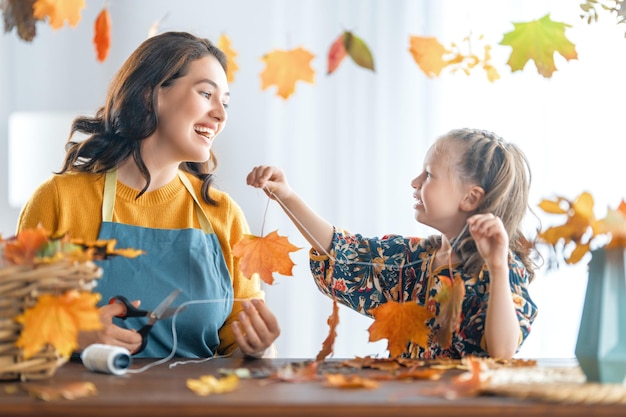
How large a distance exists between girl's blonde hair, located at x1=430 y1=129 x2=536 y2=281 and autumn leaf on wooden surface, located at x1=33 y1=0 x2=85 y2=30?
2.68 ft

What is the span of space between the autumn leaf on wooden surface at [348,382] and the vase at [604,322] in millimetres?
289

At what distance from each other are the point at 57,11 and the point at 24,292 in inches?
29.8

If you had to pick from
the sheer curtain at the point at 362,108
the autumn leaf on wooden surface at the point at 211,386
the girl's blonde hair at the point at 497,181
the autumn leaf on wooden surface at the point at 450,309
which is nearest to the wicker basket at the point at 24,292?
the autumn leaf on wooden surface at the point at 211,386

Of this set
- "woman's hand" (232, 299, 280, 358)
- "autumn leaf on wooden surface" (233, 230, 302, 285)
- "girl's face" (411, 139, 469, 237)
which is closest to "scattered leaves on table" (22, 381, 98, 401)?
"woman's hand" (232, 299, 280, 358)

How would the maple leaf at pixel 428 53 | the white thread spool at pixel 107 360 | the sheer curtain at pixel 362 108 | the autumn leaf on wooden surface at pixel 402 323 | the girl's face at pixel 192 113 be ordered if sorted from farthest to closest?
1. the sheer curtain at pixel 362 108
2. the maple leaf at pixel 428 53
3. the girl's face at pixel 192 113
4. the autumn leaf on wooden surface at pixel 402 323
5. the white thread spool at pixel 107 360

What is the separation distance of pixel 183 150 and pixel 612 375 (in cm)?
106

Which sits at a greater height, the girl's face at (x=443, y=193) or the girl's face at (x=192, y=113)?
the girl's face at (x=192, y=113)

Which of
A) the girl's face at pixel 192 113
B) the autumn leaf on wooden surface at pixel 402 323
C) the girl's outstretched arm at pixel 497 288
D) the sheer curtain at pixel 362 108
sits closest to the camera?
the girl's outstretched arm at pixel 497 288

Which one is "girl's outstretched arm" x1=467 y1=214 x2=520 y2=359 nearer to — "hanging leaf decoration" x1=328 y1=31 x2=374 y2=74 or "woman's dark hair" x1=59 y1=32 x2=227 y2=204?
"hanging leaf decoration" x1=328 y1=31 x2=374 y2=74

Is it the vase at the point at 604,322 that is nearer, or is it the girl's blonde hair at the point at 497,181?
the vase at the point at 604,322

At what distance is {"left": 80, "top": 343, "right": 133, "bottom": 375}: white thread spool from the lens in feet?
3.86

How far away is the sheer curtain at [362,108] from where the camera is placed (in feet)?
9.09

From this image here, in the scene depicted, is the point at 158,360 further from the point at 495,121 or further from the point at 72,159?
the point at 495,121

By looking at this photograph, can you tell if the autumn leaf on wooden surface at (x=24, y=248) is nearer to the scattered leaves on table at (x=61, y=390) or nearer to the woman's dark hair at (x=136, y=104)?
the scattered leaves on table at (x=61, y=390)
